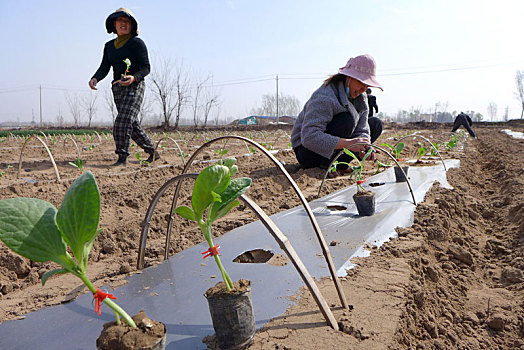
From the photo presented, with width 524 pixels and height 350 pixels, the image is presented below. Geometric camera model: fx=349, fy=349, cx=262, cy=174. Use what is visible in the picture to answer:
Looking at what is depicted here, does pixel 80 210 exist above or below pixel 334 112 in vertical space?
below

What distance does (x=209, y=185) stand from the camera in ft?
3.10

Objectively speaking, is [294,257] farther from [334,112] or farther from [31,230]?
[334,112]

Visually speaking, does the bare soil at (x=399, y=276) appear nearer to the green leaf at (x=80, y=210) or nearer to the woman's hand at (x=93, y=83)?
the green leaf at (x=80, y=210)

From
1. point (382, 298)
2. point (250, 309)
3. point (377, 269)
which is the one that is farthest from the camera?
point (377, 269)

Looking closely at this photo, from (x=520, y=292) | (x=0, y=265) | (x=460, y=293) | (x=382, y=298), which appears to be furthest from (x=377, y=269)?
(x=0, y=265)

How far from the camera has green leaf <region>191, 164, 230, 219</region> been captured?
929mm

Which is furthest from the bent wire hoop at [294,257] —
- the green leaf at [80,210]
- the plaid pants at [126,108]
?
the plaid pants at [126,108]

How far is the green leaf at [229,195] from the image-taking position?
1.00 meters

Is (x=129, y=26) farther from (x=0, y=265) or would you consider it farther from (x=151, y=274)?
(x=151, y=274)

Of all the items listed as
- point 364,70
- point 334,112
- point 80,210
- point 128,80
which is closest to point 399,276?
point 80,210

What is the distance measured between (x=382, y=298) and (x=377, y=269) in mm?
273

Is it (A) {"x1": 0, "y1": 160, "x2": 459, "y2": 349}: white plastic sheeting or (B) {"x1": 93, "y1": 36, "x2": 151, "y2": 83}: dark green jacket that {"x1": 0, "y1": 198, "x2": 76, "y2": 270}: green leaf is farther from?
(B) {"x1": 93, "y1": 36, "x2": 151, "y2": 83}: dark green jacket

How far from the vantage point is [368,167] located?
5055 mm

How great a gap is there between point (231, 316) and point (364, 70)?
2.87 m
